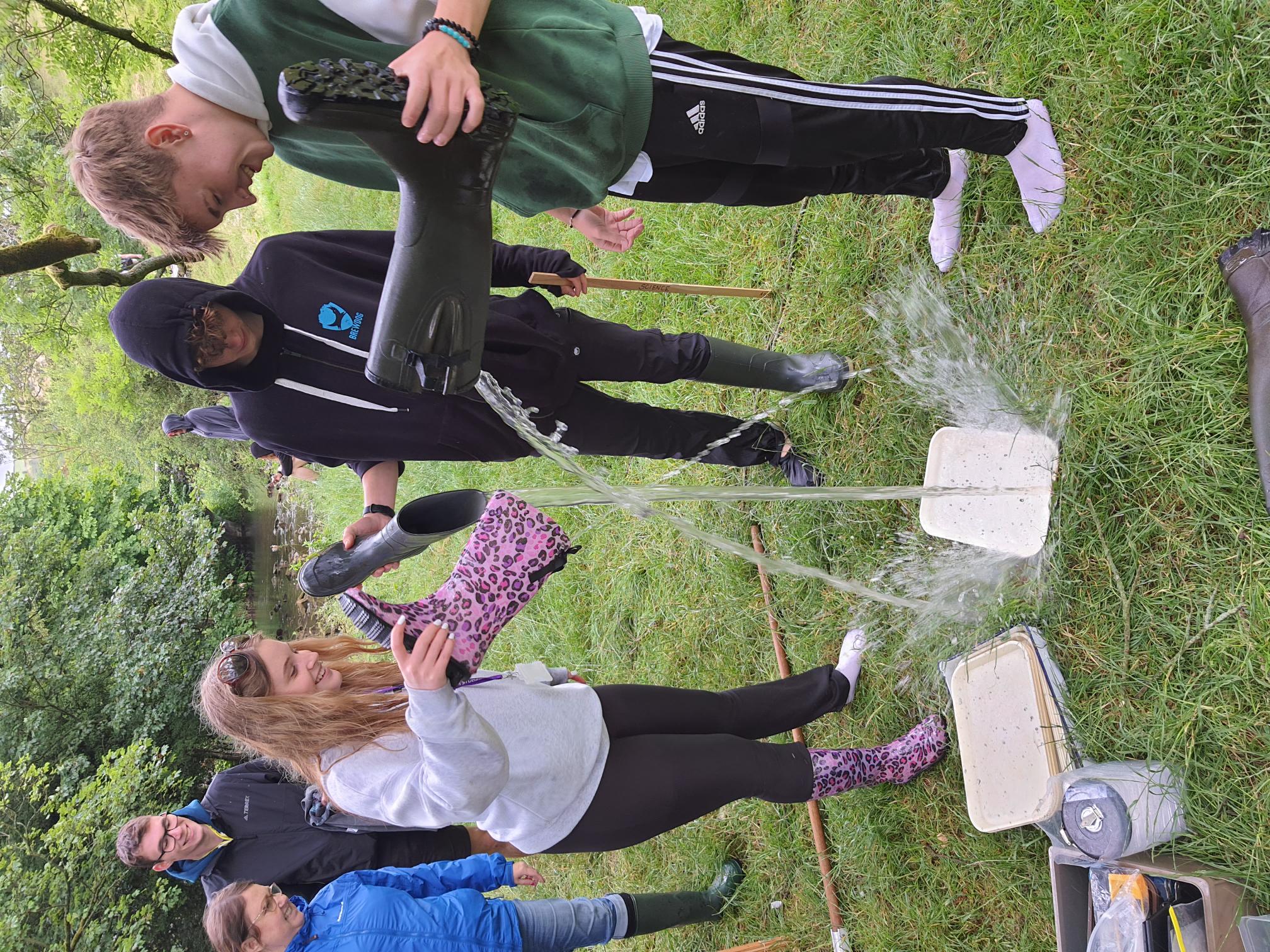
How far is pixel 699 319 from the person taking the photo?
3.91 m

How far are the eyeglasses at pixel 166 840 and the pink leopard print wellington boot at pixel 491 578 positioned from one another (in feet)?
6.22

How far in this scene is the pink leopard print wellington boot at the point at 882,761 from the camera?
2.57 m

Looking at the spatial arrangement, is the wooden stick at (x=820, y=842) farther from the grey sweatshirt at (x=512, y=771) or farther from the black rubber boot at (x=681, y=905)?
the grey sweatshirt at (x=512, y=771)

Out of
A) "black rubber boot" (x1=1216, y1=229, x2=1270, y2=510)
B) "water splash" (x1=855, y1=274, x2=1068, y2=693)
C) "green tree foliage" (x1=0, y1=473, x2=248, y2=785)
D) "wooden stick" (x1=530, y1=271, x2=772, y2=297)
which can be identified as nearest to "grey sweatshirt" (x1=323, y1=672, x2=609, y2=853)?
"water splash" (x1=855, y1=274, x2=1068, y2=693)

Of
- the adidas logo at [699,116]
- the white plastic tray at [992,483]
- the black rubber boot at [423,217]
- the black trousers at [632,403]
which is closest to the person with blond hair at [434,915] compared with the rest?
the black trousers at [632,403]

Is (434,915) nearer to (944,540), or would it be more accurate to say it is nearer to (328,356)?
(328,356)

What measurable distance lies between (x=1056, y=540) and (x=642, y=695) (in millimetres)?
1239

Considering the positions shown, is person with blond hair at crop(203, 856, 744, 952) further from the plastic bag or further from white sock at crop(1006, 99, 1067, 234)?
white sock at crop(1006, 99, 1067, 234)

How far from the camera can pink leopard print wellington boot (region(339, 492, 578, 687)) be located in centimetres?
206

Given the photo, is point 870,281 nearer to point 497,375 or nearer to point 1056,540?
point 1056,540

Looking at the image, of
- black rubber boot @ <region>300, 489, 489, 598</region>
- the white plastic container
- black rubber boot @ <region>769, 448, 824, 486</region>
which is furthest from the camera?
black rubber boot @ <region>769, 448, 824, 486</region>

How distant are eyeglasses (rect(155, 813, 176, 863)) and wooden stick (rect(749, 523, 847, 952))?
8.22 feet

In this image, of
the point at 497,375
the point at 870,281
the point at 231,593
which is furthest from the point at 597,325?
the point at 231,593

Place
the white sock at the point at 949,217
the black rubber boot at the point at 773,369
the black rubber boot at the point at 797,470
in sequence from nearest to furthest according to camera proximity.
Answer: the white sock at the point at 949,217 → the black rubber boot at the point at 773,369 → the black rubber boot at the point at 797,470
